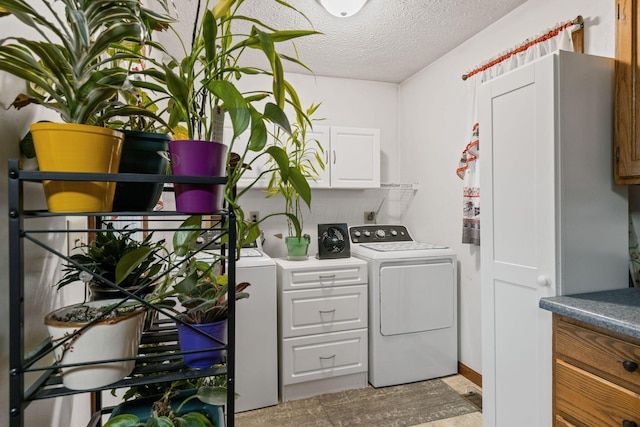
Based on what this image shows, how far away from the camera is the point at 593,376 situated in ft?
4.02

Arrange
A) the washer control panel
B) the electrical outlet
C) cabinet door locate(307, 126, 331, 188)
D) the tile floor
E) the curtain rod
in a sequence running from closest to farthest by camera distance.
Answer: the curtain rod → the tile floor → cabinet door locate(307, 126, 331, 188) → the washer control panel → the electrical outlet

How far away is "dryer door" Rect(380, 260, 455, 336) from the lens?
252 centimetres

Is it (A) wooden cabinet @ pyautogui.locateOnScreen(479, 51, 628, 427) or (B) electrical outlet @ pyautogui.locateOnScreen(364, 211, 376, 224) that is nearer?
(A) wooden cabinet @ pyautogui.locateOnScreen(479, 51, 628, 427)

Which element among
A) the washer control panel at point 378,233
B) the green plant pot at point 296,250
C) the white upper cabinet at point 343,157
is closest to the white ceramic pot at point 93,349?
the green plant pot at point 296,250

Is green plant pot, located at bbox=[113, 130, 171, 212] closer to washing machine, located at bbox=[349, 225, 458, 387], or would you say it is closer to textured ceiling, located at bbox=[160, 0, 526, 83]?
textured ceiling, located at bbox=[160, 0, 526, 83]

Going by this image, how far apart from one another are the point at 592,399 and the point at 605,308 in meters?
0.33

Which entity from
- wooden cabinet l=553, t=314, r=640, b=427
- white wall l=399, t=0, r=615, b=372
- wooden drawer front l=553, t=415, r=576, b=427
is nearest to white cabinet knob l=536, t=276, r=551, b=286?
wooden cabinet l=553, t=314, r=640, b=427

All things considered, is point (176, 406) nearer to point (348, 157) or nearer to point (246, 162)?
point (246, 162)

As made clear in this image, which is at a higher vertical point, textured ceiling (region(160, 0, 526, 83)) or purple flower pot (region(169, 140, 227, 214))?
textured ceiling (region(160, 0, 526, 83))

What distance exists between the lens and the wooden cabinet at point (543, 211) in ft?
4.70

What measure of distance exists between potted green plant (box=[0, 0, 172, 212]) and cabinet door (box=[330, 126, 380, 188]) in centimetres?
241

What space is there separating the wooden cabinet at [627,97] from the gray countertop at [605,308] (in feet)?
1.63

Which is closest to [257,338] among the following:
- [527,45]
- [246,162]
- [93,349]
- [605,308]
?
[246,162]

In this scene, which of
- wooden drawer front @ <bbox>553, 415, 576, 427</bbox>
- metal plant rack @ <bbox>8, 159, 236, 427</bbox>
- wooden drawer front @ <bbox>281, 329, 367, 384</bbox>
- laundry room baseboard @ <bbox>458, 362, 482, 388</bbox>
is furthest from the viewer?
laundry room baseboard @ <bbox>458, 362, 482, 388</bbox>
